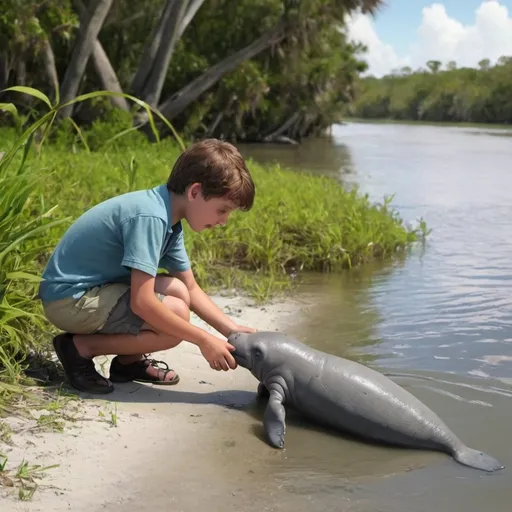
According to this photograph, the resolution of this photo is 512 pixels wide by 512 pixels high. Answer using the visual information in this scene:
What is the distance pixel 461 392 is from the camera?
4.27 metres

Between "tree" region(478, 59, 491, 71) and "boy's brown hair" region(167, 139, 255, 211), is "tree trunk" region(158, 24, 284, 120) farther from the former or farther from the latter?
"tree" region(478, 59, 491, 71)

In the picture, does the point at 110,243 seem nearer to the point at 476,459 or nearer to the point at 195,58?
the point at 476,459

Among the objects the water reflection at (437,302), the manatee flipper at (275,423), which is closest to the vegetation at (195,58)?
the water reflection at (437,302)

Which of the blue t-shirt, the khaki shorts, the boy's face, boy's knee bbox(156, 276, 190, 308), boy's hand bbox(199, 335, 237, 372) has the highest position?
the boy's face

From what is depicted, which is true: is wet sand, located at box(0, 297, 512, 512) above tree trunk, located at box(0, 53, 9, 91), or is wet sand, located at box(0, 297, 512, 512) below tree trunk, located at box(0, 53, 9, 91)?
below

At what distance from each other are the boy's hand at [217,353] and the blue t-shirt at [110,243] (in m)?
0.41

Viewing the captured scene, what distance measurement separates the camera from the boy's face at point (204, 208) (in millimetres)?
3646

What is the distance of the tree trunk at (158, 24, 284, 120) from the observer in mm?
21000

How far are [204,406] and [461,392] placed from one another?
55.7 inches

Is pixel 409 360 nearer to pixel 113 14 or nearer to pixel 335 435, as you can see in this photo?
pixel 335 435

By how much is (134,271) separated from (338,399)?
1.09m

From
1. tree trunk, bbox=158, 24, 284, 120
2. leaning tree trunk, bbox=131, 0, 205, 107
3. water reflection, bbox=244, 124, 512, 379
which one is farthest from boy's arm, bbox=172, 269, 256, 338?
tree trunk, bbox=158, 24, 284, 120

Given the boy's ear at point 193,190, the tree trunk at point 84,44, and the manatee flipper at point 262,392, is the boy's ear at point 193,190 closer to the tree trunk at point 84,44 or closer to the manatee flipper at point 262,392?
the manatee flipper at point 262,392

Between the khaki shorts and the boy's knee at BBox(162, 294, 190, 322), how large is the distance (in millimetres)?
36
